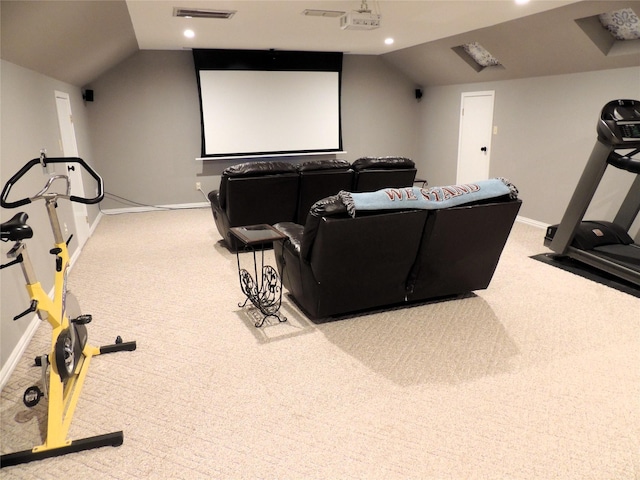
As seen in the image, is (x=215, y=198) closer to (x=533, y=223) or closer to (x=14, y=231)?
(x=14, y=231)

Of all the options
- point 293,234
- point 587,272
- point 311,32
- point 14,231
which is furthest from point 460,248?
point 311,32

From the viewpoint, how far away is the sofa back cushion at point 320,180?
476cm

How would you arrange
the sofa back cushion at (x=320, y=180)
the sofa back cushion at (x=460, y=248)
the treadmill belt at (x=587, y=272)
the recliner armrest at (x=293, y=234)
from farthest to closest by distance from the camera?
the sofa back cushion at (x=320, y=180), the treadmill belt at (x=587, y=272), the recliner armrest at (x=293, y=234), the sofa back cushion at (x=460, y=248)

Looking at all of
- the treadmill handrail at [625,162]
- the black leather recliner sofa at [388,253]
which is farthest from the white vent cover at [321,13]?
the treadmill handrail at [625,162]

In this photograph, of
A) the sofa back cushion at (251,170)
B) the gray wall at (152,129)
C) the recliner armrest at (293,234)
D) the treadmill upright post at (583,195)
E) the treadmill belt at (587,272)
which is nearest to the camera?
the recliner armrest at (293,234)

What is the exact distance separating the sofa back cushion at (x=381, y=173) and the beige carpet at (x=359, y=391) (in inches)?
72.9

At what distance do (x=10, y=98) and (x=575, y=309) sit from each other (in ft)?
15.1

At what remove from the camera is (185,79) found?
24.1 feet

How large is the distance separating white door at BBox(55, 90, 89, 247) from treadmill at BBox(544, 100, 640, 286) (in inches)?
207

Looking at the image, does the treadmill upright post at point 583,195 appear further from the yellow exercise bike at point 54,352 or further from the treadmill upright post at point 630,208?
the yellow exercise bike at point 54,352

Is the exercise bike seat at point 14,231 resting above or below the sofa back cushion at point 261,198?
above

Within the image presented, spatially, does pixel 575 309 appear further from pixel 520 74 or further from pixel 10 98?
pixel 10 98

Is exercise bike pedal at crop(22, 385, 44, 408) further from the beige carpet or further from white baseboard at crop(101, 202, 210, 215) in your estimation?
white baseboard at crop(101, 202, 210, 215)

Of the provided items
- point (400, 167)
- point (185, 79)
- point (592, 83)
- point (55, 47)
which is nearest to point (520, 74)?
point (592, 83)
